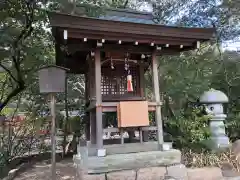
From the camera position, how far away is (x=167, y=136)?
643 centimetres

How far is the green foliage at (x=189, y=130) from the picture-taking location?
597 cm

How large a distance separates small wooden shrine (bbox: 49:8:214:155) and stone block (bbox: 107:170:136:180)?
439 millimetres

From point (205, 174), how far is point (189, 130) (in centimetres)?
122

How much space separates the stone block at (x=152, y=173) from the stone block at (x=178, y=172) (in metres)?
0.14

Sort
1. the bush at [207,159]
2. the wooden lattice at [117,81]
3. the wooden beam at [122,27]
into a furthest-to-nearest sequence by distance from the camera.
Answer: the bush at [207,159] → the wooden lattice at [117,81] → the wooden beam at [122,27]

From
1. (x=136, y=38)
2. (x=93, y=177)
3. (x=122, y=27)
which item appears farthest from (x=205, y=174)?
(x=122, y=27)

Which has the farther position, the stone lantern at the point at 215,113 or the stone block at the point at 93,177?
the stone lantern at the point at 215,113

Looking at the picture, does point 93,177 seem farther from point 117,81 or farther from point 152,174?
point 117,81

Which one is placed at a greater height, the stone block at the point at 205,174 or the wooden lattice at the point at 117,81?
the wooden lattice at the point at 117,81

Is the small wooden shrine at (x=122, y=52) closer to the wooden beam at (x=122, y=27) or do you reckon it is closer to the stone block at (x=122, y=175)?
the wooden beam at (x=122, y=27)

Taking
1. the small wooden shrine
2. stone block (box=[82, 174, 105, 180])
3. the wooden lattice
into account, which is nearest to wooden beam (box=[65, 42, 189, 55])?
the small wooden shrine

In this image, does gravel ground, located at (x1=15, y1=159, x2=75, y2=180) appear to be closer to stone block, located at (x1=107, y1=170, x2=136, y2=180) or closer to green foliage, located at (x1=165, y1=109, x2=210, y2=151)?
stone block, located at (x1=107, y1=170, x2=136, y2=180)

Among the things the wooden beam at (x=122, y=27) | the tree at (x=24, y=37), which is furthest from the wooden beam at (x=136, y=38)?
the tree at (x=24, y=37)

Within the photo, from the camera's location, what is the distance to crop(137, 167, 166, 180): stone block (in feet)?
15.4
